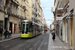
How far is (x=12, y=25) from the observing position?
1270 inches

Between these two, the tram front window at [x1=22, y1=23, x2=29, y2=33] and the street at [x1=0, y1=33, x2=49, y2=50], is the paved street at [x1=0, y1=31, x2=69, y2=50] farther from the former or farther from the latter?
the tram front window at [x1=22, y1=23, x2=29, y2=33]

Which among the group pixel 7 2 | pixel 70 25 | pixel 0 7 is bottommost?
pixel 70 25

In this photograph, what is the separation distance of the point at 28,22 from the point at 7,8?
31.6ft

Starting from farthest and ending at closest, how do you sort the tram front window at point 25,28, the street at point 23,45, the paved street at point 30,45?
the tram front window at point 25,28 < the street at point 23,45 < the paved street at point 30,45

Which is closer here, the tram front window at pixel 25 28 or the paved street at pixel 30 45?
the paved street at pixel 30 45

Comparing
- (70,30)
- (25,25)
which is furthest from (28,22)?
(70,30)

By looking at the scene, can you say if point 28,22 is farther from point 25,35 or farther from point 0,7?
point 0,7

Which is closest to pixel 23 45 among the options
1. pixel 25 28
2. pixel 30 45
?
pixel 30 45

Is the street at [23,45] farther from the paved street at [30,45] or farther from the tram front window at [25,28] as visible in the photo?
the tram front window at [25,28]

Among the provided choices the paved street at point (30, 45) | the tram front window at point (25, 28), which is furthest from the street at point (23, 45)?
the tram front window at point (25, 28)

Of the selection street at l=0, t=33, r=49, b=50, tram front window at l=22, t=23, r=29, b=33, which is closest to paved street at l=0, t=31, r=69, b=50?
street at l=0, t=33, r=49, b=50

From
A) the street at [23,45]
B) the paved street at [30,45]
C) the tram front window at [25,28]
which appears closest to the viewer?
the paved street at [30,45]

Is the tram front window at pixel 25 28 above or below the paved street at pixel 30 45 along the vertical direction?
above

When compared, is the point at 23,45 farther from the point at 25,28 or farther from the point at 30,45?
the point at 25,28
